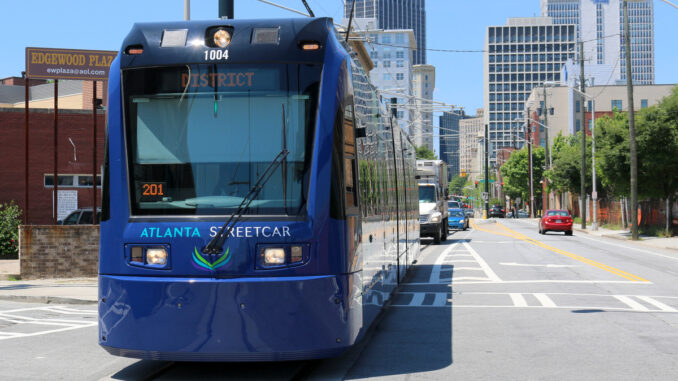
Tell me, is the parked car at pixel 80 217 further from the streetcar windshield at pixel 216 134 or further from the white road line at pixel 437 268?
the streetcar windshield at pixel 216 134

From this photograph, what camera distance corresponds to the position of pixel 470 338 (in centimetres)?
963

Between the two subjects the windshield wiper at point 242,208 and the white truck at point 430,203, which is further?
the white truck at point 430,203

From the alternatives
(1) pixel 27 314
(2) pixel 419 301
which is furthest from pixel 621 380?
(1) pixel 27 314

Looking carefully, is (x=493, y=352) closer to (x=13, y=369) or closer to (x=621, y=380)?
(x=621, y=380)

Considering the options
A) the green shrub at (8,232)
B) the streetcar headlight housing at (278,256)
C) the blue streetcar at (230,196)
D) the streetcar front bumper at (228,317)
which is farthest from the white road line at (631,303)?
the green shrub at (8,232)

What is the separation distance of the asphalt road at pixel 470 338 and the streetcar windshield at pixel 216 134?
1.74 metres

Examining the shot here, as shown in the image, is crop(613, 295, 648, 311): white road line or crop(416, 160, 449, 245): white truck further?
crop(416, 160, 449, 245): white truck

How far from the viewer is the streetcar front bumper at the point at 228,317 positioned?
6.64 metres

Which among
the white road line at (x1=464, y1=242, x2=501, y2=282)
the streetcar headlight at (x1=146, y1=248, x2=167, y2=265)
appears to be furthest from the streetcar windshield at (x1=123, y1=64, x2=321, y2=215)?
the white road line at (x1=464, y1=242, x2=501, y2=282)

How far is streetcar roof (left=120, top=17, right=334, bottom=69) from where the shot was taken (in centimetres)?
718

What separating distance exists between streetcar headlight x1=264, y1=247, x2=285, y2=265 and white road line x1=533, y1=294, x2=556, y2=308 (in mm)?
7187

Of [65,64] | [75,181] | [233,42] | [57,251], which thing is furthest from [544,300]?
[75,181]

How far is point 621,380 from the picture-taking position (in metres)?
7.18

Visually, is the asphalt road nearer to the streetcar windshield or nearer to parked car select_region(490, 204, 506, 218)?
the streetcar windshield
